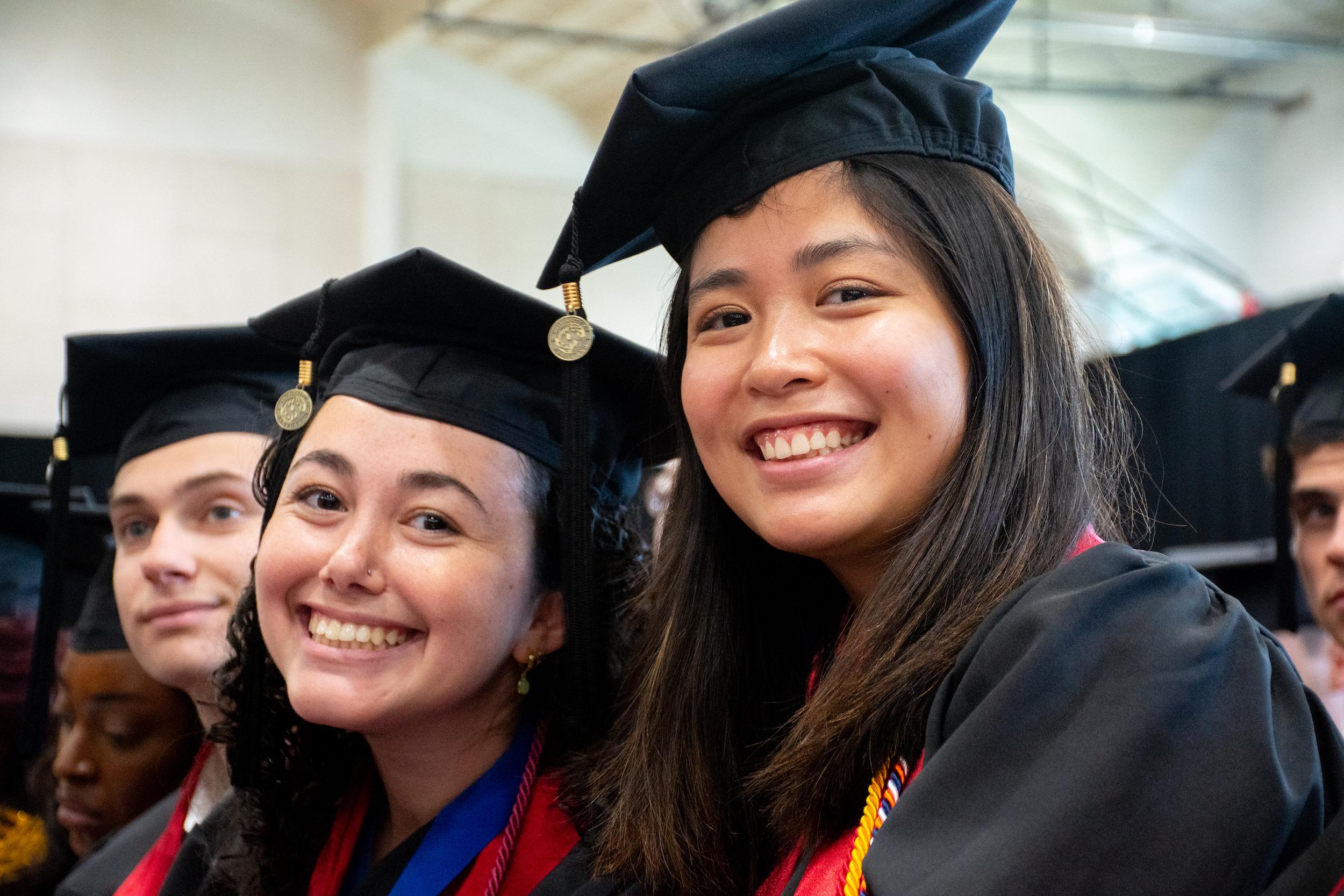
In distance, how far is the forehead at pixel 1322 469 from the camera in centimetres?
247

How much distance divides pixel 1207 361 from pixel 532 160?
6.09m

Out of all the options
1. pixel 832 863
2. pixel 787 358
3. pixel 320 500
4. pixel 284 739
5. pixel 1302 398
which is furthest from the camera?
pixel 1302 398

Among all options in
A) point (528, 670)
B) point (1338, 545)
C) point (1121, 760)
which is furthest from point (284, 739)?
point (1338, 545)

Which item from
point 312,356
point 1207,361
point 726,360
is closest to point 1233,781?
point 726,360

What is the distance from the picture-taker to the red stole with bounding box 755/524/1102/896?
128cm

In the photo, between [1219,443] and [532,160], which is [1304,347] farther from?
[532,160]

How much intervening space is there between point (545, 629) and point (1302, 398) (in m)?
1.78

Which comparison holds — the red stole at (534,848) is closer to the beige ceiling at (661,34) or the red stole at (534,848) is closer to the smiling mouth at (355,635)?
the smiling mouth at (355,635)

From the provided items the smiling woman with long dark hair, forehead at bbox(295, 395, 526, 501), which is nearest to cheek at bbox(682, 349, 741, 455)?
the smiling woman with long dark hair

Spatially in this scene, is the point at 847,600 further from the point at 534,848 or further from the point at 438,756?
the point at 438,756

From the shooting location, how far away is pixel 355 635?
180cm

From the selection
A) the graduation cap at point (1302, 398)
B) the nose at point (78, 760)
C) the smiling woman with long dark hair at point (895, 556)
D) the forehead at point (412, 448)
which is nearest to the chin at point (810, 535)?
the smiling woman with long dark hair at point (895, 556)

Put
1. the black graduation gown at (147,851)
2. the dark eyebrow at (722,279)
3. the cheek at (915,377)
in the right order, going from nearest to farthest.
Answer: the cheek at (915,377) < the dark eyebrow at (722,279) < the black graduation gown at (147,851)

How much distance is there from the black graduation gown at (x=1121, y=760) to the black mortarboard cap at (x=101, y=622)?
7.46ft
